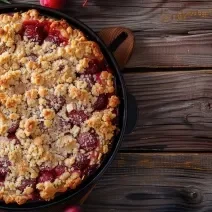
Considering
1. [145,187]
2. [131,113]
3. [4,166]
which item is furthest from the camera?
[145,187]

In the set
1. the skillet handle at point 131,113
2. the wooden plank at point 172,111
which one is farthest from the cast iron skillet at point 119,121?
the wooden plank at point 172,111

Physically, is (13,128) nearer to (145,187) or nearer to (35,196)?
(35,196)

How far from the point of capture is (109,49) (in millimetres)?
1784

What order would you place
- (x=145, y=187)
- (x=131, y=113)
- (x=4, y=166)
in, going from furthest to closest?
(x=145, y=187), (x=131, y=113), (x=4, y=166)

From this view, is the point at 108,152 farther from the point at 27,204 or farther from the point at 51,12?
the point at 51,12

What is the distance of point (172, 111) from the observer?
1.98m

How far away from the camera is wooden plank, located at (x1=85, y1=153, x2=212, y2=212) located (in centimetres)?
197

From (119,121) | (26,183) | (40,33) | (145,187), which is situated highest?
(40,33)

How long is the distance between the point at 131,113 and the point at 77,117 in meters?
0.19

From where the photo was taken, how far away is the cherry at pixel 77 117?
5.67 ft

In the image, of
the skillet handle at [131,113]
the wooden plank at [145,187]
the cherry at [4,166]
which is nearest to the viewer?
the cherry at [4,166]

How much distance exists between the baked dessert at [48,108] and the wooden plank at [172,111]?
0.81 feet

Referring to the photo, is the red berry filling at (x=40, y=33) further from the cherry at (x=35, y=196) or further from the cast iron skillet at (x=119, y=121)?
the cherry at (x=35, y=196)

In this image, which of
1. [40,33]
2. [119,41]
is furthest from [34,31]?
[119,41]
